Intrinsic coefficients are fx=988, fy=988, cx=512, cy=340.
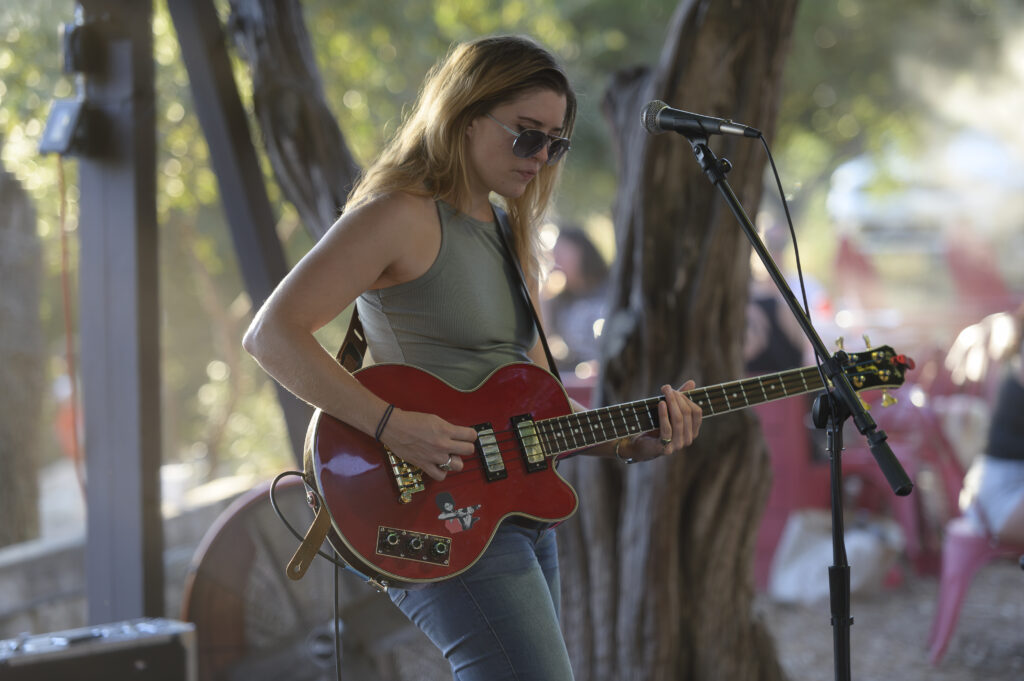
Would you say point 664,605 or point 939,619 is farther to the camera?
point 939,619

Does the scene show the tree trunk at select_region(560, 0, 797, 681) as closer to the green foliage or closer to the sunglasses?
the sunglasses

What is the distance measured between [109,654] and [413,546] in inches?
61.2

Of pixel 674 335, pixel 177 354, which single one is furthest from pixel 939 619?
pixel 177 354

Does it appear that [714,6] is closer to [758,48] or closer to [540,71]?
[758,48]

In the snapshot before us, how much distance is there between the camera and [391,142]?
246cm

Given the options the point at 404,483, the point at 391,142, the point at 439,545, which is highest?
the point at 391,142

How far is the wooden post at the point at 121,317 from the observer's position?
3.56m

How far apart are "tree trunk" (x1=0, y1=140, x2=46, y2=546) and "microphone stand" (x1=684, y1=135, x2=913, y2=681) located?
14.3ft

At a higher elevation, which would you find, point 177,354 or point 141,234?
point 177,354

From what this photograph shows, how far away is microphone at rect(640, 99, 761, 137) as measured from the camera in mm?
2213

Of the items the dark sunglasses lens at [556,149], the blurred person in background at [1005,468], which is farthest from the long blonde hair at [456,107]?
the blurred person in background at [1005,468]

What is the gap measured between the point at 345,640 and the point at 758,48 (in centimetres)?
240

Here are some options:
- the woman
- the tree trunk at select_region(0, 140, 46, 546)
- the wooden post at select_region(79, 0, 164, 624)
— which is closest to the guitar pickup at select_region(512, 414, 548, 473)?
the woman

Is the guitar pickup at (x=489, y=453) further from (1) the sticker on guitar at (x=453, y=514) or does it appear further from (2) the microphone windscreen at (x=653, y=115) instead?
(2) the microphone windscreen at (x=653, y=115)
